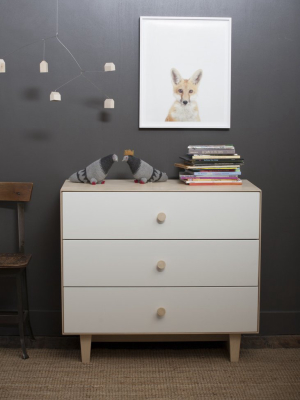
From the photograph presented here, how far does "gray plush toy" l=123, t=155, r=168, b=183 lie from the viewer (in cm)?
258

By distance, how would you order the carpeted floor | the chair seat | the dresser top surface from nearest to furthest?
the carpeted floor → the dresser top surface → the chair seat

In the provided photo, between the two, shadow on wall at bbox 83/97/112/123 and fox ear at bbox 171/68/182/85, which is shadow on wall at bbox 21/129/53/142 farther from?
fox ear at bbox 171/68/182/85

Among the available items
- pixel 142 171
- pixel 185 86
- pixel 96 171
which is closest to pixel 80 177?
pixel 96 171

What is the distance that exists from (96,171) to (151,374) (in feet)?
3.37

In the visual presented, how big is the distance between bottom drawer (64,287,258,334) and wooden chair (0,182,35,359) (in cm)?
29

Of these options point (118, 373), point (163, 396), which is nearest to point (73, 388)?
point (118, 373)

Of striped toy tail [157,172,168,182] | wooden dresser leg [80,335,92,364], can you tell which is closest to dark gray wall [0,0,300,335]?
striped toy tail [157,172,168,182]

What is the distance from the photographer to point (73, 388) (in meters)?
2.30

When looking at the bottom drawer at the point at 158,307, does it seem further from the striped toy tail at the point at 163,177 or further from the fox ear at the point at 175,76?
the fox ear at the point at 175,76

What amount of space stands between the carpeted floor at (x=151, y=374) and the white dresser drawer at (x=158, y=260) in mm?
423

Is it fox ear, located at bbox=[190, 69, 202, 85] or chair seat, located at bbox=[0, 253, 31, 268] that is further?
fox ear, located at bbox=[190, 69, 202, 85]

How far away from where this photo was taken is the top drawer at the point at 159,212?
7.89 feet

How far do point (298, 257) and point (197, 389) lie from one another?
3.42 feet

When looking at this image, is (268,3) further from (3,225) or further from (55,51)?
(3,225)
